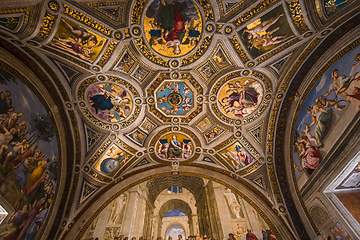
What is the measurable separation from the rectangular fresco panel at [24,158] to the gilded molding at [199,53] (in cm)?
708

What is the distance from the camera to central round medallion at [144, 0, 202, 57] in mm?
7820

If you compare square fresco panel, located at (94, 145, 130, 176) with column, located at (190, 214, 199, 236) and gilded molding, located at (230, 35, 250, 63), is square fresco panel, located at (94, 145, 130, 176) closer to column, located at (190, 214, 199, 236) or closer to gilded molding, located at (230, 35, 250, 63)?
gilded molding, located at (230, 35, 250, 63)

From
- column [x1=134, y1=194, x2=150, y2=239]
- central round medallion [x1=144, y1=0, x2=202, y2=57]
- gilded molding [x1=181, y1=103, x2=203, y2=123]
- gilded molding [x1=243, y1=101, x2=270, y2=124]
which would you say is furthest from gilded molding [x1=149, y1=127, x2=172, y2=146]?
column [x1=134, y1=194, x2=150, y2=239]

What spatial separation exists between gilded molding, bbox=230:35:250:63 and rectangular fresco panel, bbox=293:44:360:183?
3538 mm

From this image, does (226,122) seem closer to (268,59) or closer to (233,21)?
(268,59)

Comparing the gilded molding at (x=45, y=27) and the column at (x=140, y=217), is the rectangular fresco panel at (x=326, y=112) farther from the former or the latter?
the column at (x=140, y=217)

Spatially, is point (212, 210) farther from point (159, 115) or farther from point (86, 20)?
point (86, 20)

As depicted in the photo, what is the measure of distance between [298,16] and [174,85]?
621 cm

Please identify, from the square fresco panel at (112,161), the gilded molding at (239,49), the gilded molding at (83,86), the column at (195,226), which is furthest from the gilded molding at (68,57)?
the column at (195,226)

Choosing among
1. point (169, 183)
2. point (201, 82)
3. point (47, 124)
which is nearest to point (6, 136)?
point (47, 124)

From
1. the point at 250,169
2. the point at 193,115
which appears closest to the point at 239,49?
the point at 193,115

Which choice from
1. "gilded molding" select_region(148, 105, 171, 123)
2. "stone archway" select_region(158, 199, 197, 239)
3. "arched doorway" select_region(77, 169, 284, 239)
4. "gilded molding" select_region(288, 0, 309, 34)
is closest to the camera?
"gilded molding" select_region(288, 0, 309, 34)

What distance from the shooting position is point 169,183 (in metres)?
24.3

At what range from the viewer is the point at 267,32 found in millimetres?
8367
